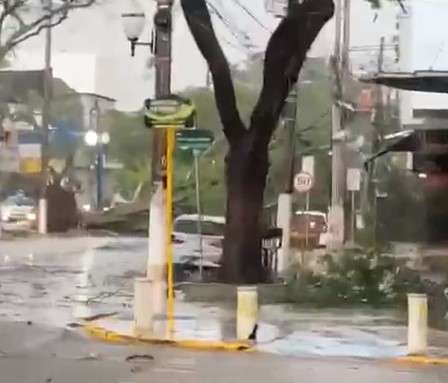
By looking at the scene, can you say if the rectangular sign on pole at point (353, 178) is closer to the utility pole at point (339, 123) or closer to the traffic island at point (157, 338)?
the utility pole at point (339, 123)

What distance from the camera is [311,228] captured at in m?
2.93

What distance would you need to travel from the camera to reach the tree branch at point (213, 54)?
2.94 m

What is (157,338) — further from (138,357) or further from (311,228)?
(311,228)

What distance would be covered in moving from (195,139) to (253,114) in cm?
18

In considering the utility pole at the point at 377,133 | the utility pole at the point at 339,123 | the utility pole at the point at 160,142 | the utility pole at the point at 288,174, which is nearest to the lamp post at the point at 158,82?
the utility pole at the point at 160,142

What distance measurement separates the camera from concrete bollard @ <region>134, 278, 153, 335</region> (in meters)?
2.97

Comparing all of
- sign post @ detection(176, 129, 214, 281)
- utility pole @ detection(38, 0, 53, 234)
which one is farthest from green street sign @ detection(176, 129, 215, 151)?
utility pole @ detection(38, 0, 53, 234)

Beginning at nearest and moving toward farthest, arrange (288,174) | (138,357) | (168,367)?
(168,367)
(138,357)
(288,174)

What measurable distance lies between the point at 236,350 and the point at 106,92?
2.69 feet

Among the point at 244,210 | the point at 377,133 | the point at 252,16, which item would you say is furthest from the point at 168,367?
the point at 252,16

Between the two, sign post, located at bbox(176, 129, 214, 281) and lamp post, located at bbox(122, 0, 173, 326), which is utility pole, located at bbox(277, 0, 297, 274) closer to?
sign post, located at bbox(176, 129, 214, 281)

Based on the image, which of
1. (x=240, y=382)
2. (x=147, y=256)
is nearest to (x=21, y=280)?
(x=147, y=256)

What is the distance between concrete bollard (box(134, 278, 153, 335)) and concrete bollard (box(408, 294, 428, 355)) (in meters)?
0.72

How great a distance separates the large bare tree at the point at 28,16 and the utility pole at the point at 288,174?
629 mm
